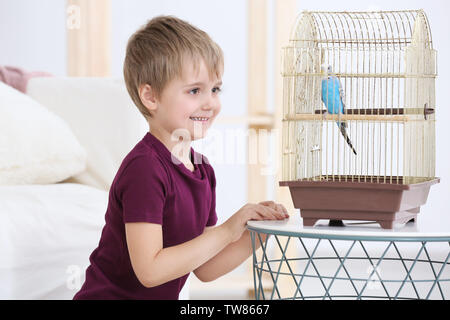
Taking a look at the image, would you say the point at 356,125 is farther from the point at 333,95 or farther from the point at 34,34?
the point at 34,34

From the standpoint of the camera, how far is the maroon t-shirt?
3.68 ft

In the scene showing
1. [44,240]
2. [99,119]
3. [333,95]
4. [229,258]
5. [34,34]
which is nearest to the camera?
[333,95]

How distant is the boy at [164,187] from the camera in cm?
111

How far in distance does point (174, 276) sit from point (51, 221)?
64cm

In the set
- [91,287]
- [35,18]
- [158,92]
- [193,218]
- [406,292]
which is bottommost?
[406,292]

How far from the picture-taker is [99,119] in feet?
6.75

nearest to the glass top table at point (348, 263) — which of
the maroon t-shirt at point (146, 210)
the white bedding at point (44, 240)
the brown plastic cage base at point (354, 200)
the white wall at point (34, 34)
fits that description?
the brown plastic cage base at point (354, 200)

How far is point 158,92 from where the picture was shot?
1.18 meters

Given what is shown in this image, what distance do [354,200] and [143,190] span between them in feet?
1.18

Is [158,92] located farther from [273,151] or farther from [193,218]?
[273,151]

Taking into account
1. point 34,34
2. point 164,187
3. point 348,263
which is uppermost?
point 34,34

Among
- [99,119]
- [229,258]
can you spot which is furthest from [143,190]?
[99,119]

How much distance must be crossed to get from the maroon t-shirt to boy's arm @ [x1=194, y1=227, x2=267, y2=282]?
72 millimetres

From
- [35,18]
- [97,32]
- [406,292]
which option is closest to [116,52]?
[97,32]
